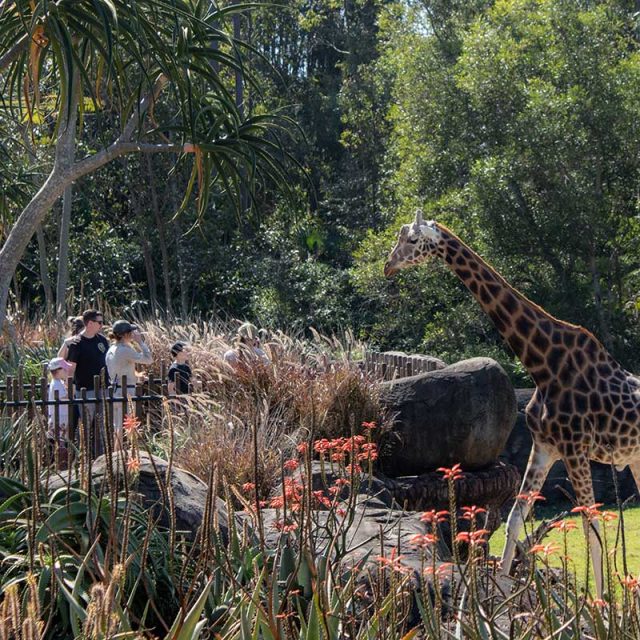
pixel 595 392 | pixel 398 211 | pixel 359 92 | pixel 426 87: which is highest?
pixel 359 92

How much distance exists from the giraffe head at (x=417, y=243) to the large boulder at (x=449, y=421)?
5.72 ft

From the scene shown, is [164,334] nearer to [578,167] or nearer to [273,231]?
[578,167]

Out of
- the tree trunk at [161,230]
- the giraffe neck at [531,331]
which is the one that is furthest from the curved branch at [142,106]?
the tree trunk at [161,230]

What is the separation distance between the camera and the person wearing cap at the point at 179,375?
1008cm

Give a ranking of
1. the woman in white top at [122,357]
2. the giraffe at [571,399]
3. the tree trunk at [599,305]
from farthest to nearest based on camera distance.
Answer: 1. the tree trunk at [599,305]
2. the woman in white top at [122,357]
3. the giraffe at [571,399]

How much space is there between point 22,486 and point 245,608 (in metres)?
2.15

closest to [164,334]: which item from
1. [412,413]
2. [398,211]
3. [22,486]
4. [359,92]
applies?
[412,413]

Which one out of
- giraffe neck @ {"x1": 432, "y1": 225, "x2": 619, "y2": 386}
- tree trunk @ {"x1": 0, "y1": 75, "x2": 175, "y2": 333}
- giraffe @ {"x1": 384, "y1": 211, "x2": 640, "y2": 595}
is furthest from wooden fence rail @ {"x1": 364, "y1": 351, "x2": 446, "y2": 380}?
tree trunk @ {"x1": 0, "y1": 75, "x2": 175, "y2": 333}

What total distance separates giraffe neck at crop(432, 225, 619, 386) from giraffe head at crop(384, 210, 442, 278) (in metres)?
0.43

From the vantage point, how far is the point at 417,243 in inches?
332

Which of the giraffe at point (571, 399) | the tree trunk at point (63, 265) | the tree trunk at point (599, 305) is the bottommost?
the giraffe at point (571, 399)

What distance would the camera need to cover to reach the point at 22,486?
5.05 m

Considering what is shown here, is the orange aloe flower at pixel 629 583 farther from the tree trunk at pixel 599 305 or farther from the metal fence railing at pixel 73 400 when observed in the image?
the tree trunk at pixel 599 305

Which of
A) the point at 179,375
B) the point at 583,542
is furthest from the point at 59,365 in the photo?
the point at 583,542
